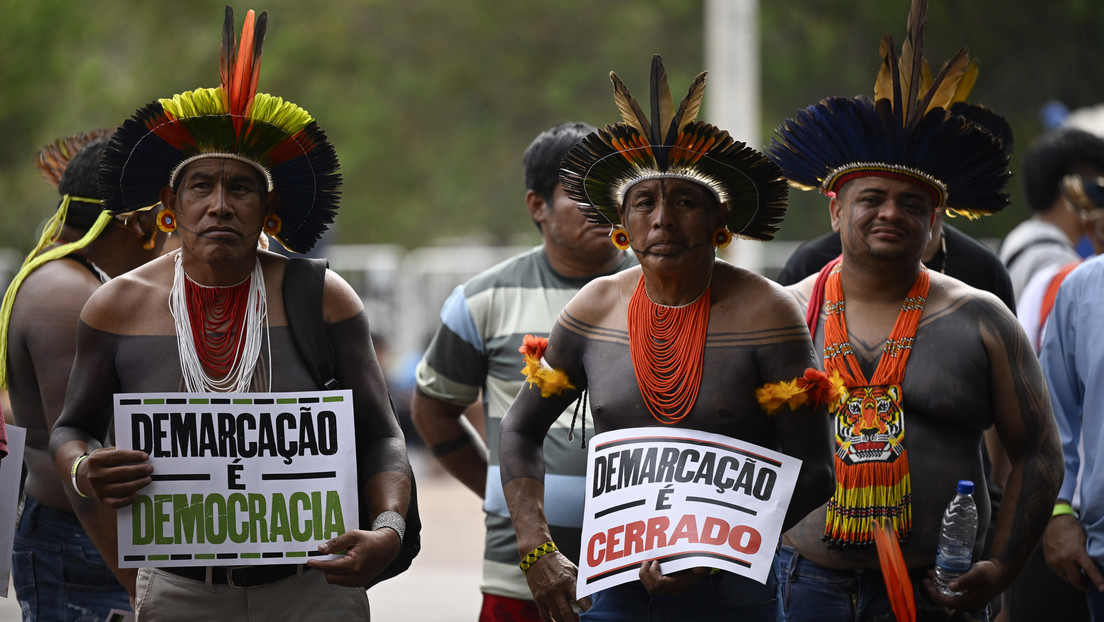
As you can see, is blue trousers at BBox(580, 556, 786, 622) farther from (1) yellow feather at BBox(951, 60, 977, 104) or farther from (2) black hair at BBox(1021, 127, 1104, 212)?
(2) black hair at BBox(1021, 127, 1104, 212)

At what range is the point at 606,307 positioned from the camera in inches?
150

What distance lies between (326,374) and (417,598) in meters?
6.22

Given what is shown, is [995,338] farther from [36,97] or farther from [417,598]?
[36,97]

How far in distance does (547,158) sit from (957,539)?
7.28 ft

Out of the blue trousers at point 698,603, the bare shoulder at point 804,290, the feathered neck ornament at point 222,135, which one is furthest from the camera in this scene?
the bare shoulder at point 804,290

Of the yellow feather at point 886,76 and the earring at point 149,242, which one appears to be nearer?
the yellow feather at point 886,76

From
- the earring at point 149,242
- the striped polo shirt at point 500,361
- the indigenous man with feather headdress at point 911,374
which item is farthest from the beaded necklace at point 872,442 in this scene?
the earring at point 149,242

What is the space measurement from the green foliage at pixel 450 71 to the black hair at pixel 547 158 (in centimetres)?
1569

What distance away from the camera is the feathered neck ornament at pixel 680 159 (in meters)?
3.58

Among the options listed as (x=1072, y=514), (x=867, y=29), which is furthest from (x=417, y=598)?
(x=867, y=29)

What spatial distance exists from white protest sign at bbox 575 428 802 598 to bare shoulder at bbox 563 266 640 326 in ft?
1.31

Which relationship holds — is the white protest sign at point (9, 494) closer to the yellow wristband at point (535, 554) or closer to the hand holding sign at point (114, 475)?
the hand holding sign at point (114, 475)

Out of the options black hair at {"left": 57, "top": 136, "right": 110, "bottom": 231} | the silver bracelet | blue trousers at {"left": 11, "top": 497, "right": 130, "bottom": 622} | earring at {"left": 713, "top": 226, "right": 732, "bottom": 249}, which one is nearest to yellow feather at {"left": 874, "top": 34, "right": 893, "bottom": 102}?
earring at {"left": 713, "top": 226, "right": 732, "bottom": 249}

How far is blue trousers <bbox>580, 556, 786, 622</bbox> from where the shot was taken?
139 inches
